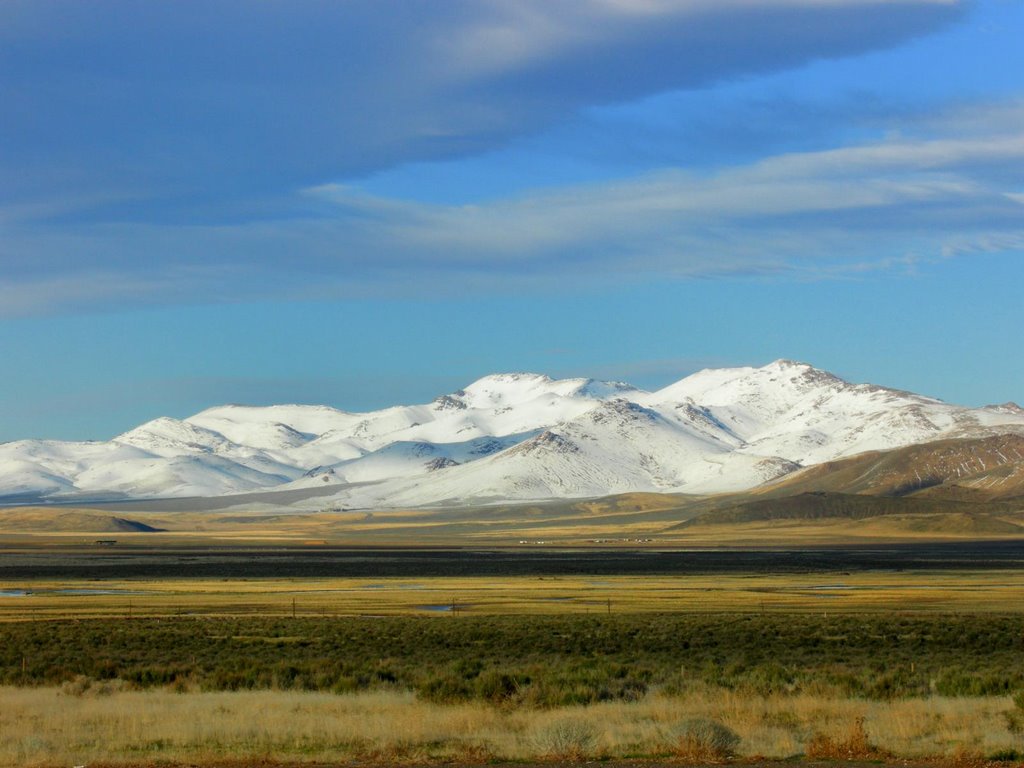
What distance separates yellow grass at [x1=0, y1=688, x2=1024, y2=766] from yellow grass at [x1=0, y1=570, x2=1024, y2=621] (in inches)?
1250

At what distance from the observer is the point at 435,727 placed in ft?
72.9

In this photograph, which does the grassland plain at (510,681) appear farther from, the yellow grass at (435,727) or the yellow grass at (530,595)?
the yellow grass at (530,595)

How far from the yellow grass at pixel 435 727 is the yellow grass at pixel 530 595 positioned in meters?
31.8

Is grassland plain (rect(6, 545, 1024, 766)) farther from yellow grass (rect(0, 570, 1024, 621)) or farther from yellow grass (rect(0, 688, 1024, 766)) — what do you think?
yellow grass (rect(0, 570, 1024, 621))

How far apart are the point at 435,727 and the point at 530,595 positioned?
53.6 metres

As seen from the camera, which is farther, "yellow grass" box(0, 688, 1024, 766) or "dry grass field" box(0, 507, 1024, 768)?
"dry grass field" box(0, 507, 1024, 768)

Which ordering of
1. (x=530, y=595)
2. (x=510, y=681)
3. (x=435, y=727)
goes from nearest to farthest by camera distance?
(x=435, y=727) → (x=510, y=681) → (x=530, y=595)

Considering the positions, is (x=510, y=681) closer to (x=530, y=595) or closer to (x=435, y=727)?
(x=435, y=727)

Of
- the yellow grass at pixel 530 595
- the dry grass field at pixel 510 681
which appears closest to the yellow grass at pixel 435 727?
the dry grass field at pixel 510 681

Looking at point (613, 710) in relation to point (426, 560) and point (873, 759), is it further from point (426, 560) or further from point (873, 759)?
point (426, 560)

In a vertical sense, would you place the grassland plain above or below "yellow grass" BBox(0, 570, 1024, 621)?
above

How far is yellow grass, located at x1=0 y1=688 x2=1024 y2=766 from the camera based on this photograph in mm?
20266

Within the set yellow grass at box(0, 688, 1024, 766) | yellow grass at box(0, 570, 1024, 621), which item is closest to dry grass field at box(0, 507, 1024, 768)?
yellow grass at box(0, 688, 1024, 766)

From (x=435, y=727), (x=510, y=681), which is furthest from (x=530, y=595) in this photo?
(x=435, y=727)
